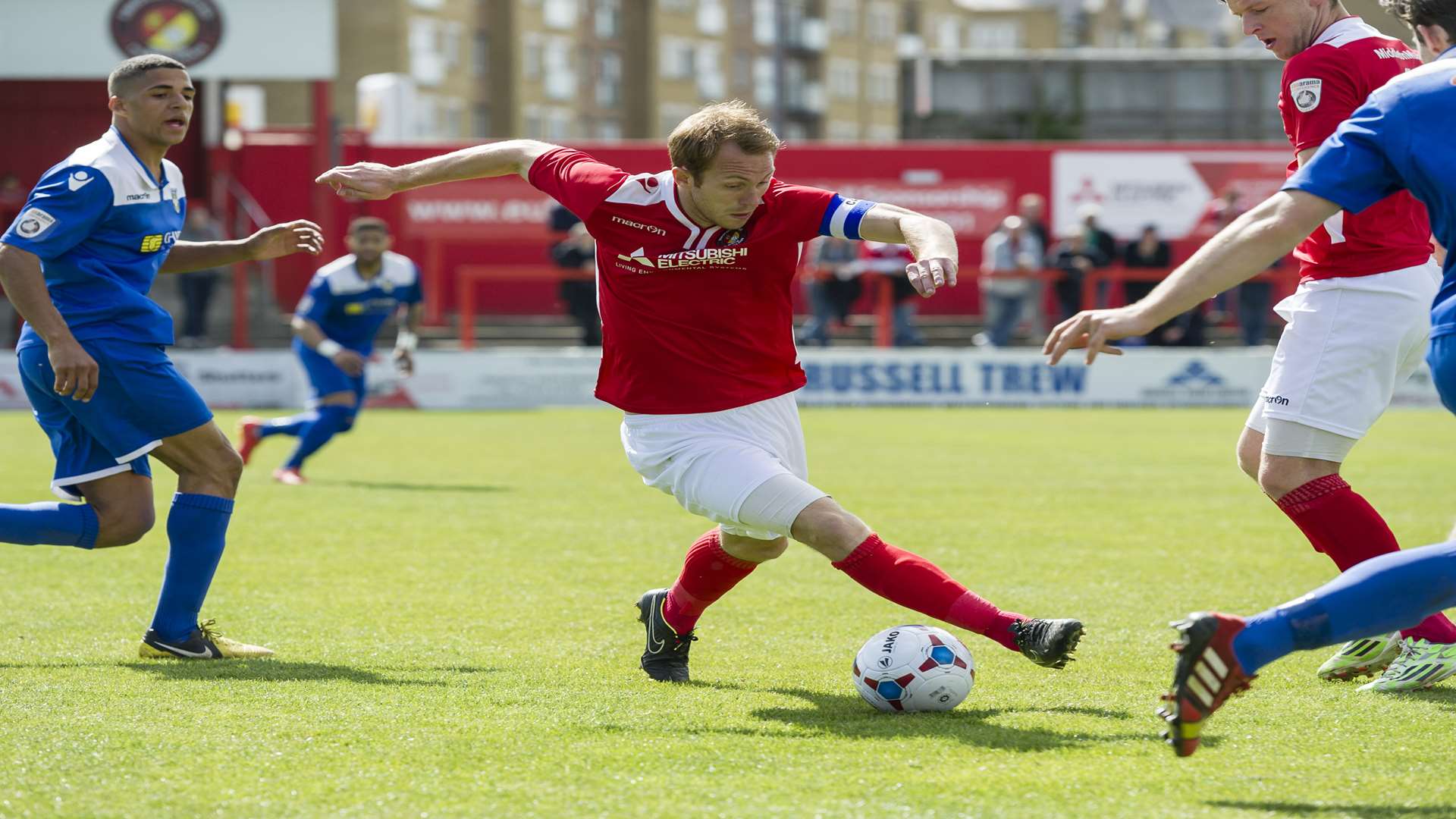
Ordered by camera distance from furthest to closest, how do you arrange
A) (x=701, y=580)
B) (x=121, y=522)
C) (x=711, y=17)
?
1. (x=711, y=17)
2. (x=121, y=522)
3. (x=701, y=580)

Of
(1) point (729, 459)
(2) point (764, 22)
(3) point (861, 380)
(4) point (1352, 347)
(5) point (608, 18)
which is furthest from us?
(2) point (764, 22)

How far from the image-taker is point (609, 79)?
76625 mm

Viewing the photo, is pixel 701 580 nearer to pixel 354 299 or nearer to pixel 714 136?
pixel 714 136

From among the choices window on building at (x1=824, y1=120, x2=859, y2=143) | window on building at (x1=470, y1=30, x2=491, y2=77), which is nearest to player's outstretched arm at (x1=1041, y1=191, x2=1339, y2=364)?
window on building at (x1=470, y1=30, x2=491, y2=77)

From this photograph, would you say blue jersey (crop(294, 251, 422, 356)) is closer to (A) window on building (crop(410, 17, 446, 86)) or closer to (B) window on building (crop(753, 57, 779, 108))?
(A) window on building (crop(410, 17, 446, 86))

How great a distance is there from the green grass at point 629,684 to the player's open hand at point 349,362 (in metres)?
0.96

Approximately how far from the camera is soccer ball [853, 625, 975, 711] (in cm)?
500

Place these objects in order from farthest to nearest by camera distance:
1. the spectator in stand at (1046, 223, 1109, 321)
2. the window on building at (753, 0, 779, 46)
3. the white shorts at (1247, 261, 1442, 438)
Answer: the window on building at (753, 0, 779, 46) → the spectator in stand at (1046, 223, 1109, 321) → the white shorts at (1247, 261, 1442, 438)

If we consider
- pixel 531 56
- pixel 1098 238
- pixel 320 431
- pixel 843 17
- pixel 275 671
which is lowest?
pixel 320 431

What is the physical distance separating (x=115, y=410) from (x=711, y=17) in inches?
3005

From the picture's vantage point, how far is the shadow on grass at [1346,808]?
3.84m

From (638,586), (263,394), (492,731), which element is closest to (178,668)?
(492,731)

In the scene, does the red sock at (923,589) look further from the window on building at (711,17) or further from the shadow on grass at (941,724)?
the window on building at (711,17)

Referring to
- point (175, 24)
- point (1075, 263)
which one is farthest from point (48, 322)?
point (175, 24)
